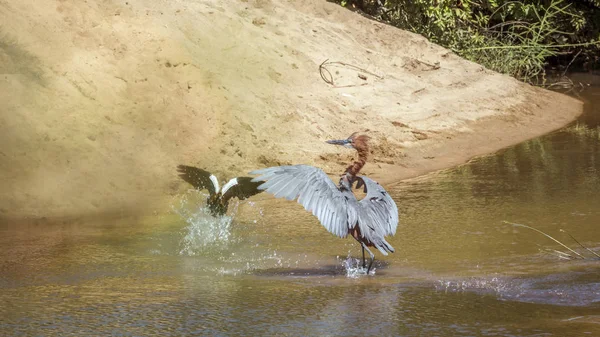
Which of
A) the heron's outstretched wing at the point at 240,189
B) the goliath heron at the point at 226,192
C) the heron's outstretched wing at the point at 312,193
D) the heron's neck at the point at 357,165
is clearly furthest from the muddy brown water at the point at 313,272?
the heron's neck at the point at 357,165

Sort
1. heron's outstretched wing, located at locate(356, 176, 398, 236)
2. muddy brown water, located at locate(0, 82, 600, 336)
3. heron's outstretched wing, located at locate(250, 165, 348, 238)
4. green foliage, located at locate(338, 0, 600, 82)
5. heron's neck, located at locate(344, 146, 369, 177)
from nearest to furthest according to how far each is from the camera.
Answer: muddy brown water, located at locate(0, 82, 600, 336) < heron's outstretched wing, located at locate(250, 165, 348, 238) < heron's outstretched wing, located at locate(356, 176, 398, 236) < heron's neck, located at locate(344, 146, 369, 177) < green foliage, located at locate(338, 0, 600, 82)

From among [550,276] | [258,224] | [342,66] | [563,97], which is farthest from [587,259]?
[563,97]

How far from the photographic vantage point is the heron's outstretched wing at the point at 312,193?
299 inches

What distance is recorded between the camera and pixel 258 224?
32.2 ft

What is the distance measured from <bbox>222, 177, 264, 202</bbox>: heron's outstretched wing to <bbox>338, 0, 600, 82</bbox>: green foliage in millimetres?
9498

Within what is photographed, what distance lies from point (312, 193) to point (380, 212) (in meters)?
0.61

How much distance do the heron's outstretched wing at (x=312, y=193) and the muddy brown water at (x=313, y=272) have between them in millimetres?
478

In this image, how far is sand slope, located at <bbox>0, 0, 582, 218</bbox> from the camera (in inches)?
431

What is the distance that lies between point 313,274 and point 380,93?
7.40 m

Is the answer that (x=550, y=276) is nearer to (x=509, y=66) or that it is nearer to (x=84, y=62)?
(x=84, y=62)

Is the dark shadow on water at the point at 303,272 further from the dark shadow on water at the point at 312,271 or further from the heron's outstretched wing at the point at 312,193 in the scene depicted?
the heron's outstretched wing at the point at 312,193

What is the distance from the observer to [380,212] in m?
7.86

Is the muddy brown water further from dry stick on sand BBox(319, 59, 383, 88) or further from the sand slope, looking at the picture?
dry stick on sand BBox(319, 59, 383, 88)

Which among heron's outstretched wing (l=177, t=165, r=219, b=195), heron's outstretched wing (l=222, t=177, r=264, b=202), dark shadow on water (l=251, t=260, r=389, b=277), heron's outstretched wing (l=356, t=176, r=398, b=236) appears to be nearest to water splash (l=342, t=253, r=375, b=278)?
dark shadow on water (l=251, t=260, r=389, b=277)
